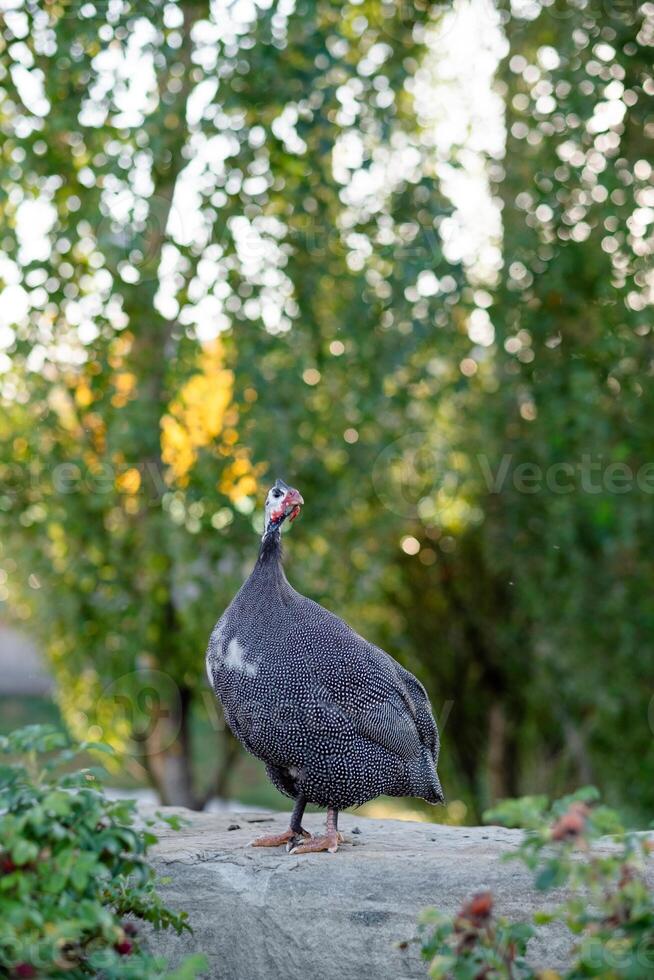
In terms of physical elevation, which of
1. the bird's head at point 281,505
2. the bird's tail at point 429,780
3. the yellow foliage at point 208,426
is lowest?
the bird's tail at point 429,780

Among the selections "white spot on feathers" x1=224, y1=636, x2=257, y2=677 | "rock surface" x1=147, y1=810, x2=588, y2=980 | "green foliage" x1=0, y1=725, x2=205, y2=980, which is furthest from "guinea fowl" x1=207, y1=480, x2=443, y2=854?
"green foliage" x1=0, y1=725, x2=205, y2=980

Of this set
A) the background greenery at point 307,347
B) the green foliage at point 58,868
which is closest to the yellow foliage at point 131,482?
the background greenery at point 307,347

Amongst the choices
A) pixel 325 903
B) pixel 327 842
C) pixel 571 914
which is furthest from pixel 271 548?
pixel 571 914

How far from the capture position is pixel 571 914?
223cm

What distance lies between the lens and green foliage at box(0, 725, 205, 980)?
2.18 meters

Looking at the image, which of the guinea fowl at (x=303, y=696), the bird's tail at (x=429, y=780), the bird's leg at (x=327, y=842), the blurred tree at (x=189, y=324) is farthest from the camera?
the blurred tree at (x=189, y=324)

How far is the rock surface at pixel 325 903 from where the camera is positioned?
307cm

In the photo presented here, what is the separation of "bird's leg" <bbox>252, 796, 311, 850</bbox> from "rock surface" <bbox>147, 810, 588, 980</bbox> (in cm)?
9

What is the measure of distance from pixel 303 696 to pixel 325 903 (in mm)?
478

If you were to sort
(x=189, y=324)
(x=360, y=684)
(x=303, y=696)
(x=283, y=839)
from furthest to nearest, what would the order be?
(x=189, y=324)
(x=283, y=839)
(x=360, y=684)
(x=303, y=696)

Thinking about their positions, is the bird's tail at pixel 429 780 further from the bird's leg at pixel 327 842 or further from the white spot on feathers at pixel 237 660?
the white spot on feathers at pixel 237 660

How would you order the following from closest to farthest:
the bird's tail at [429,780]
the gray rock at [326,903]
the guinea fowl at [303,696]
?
1. the gray rock at [326,903]
2. the guinea fowl at [303,696]
3. the bird's tail at [429,780]

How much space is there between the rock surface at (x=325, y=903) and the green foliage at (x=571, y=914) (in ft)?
2.13

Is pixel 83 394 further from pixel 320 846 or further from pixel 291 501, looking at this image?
pixel 320 846
